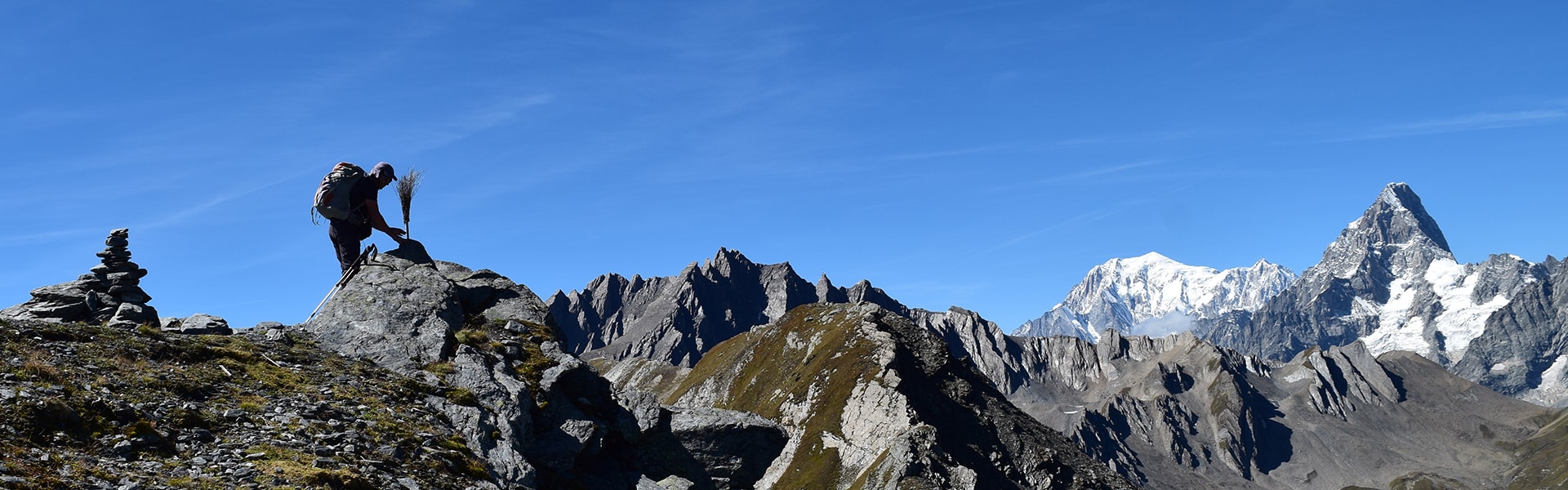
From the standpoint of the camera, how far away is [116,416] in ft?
82.7

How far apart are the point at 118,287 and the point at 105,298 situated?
781 millimetres

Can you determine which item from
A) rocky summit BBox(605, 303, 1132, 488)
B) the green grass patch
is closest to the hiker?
rocky summit BBox(605, 303, 1132, 488)

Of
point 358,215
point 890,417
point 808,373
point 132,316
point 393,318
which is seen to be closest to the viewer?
point 132,316

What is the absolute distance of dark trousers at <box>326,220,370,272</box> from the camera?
1825 inches

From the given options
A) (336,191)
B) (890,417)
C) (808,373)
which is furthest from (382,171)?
(808,373)

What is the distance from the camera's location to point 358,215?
4622 cm

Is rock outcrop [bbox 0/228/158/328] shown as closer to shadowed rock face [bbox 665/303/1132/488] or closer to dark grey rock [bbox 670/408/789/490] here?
dark grey rock [bbox 670/408/789/490]

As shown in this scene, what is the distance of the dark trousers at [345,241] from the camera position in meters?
46.3

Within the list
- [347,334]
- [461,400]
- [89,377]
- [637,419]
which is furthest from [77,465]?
[637,419]

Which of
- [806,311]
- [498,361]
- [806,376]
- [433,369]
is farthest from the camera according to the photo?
[806,311]

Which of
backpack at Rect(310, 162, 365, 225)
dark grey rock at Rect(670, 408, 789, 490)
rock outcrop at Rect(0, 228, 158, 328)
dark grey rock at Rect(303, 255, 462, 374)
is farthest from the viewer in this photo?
dark grey rock at Rect(670, 408, 789, 490)

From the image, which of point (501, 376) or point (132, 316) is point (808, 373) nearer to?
point (501, 376)

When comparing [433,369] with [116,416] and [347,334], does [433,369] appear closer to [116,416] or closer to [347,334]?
[347,334]

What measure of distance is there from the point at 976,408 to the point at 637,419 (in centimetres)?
10719
